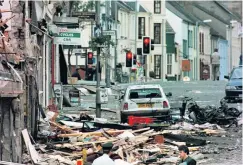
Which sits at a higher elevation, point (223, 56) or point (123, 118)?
point (223, 56)

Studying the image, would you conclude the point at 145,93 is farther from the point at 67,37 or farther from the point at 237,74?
the point at 237,74

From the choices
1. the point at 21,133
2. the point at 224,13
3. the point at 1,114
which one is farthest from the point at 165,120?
the point at 224,13

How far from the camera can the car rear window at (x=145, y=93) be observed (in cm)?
2612

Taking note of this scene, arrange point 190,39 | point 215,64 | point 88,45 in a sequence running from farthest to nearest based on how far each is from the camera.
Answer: point 215,64 → point 190,39 → point 88,45

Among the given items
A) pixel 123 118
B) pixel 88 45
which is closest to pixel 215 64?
pixel 88 45

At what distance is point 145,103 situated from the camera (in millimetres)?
25828

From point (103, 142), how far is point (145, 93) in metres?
8.47

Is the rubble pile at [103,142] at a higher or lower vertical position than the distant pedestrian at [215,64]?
lower

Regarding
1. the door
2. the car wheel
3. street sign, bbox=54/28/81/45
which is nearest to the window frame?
the door

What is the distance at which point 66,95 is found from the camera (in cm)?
3503

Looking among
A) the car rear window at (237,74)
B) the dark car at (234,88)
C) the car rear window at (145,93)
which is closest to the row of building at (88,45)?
the car rear window at (145,93)

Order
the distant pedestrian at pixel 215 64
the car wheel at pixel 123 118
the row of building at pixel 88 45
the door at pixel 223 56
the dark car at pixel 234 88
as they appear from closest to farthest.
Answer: the row of building at pixel 88 45
the car wheel at pixel 123 118
the dark car at pixel 234 88
the distant pedestrian at pixel 215 64
the door at pixel 223 56

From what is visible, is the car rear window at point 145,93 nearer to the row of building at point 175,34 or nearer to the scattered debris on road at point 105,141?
the scattered debris on road at point 105,141

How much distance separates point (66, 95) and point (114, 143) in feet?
57.4
